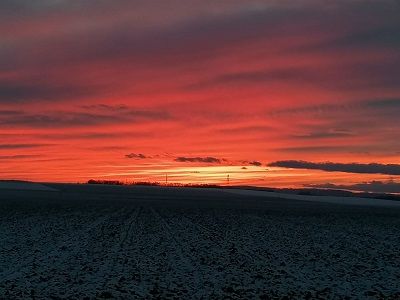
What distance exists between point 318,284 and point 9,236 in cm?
1632

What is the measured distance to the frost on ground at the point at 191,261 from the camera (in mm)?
15531

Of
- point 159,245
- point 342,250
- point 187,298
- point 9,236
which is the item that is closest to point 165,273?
point 187,298

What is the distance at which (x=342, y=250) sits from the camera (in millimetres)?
25375

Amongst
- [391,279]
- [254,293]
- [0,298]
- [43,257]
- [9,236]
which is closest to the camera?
[0,298]

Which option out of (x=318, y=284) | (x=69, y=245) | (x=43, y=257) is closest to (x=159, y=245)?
(x=69, y=245)

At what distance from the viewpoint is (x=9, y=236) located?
2714 centimetres

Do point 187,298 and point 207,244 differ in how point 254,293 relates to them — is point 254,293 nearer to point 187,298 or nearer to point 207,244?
point 187,298

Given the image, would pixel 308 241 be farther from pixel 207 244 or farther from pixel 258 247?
pixel 207 244

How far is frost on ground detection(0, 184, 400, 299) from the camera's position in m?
15.5

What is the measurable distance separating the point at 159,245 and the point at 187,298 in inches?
412

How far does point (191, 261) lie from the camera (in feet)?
66.9

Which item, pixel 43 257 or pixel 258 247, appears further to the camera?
pixel 258 247

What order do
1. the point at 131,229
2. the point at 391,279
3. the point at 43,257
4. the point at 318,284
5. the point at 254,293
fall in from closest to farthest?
the point at 254,293, the point at 318,284, the point at 391,279, the point at 43,257, the point at 131,229

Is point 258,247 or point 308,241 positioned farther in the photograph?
point 308,241
